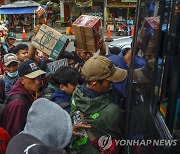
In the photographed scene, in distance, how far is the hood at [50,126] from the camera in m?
1.34

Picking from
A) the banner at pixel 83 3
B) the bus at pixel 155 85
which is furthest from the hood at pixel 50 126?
the banner at pixel 83 3

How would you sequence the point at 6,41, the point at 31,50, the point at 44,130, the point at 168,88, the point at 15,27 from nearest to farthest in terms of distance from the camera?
1. the point at 44,130
2. the point at 168,88
3. the point at 31,50
4. the point at 6,41
5. the point at 15,27

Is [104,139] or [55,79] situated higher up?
[55,79]

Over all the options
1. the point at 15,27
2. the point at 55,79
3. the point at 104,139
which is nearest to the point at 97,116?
the point at 104,139

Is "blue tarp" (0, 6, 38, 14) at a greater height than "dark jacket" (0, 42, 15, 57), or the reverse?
"dark jacket" (0, 42, 15, 57)

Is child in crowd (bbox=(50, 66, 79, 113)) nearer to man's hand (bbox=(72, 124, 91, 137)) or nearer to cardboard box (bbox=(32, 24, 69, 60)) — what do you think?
man's hand (bbox=(72, 124, 91, 137))

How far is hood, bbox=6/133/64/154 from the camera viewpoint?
1.15 meters

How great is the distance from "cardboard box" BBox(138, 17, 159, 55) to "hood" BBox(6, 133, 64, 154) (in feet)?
2.85

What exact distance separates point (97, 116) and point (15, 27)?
82.0ft

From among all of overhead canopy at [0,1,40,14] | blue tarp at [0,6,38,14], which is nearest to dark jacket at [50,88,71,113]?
blue tarp at [0,6,38,14]

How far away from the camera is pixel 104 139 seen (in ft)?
6.61

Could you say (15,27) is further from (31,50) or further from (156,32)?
(156,32)

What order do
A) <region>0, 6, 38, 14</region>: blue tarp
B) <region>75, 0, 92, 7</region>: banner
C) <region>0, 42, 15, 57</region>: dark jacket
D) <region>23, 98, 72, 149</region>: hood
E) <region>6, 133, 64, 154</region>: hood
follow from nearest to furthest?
1. <region>6, 133, 64, 154</region>: hood
2. <region>23, 98, 72, 149</region>: hood
3. <region>0, 42, 15, 57</region>: dark jacket
4. <region>0, 6, 38, 14</region>: blue tarp
5. <region>75, 0, 92, 7</region>: banner

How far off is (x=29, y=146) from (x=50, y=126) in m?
0.16
